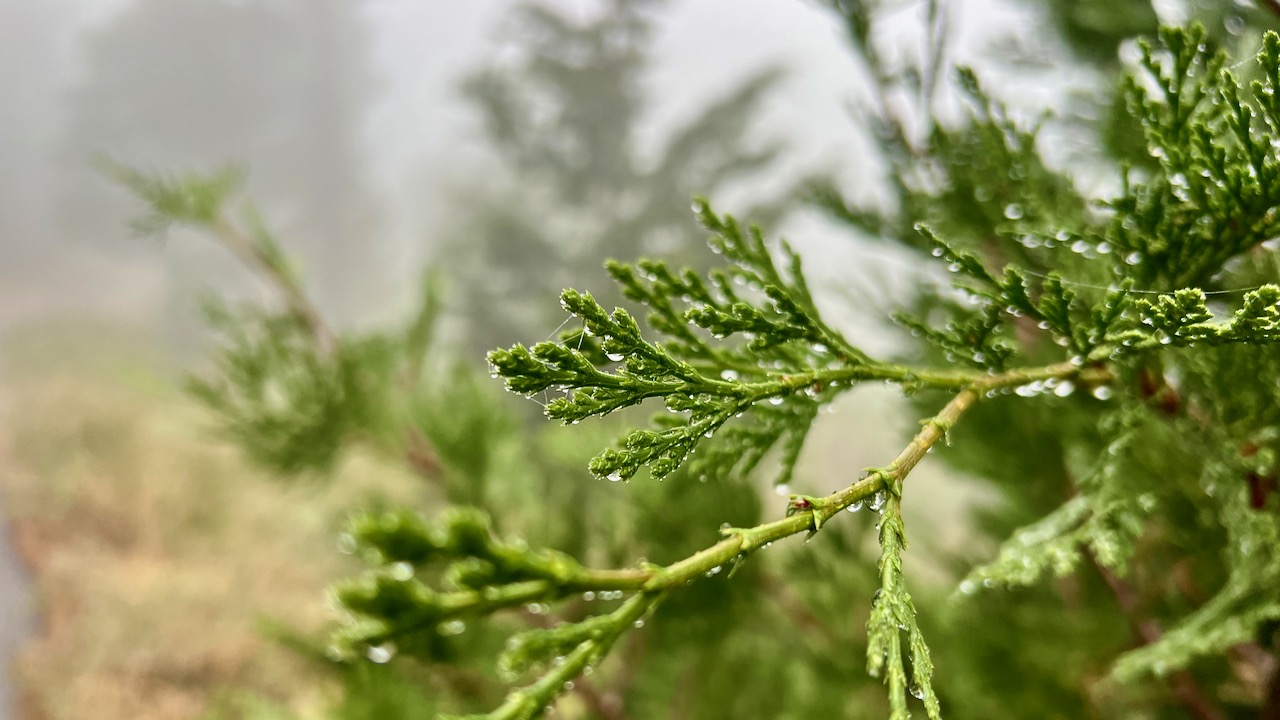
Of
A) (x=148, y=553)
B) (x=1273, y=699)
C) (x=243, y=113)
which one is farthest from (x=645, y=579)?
(x=243, y=113)

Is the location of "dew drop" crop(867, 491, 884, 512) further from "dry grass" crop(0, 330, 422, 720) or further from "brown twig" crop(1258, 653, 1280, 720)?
"dry grass" crop(0, 330, 422, 720)

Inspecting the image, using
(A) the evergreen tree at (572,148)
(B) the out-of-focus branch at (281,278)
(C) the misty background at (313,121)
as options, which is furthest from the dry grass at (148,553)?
(A) the evergreen tree at (572,148)

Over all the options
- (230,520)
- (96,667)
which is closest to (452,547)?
(96,667)

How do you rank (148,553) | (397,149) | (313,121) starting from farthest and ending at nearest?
1. (313,121)
2. (397,149)
3. (148,553)

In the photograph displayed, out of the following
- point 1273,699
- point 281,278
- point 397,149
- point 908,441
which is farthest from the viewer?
point 397,149

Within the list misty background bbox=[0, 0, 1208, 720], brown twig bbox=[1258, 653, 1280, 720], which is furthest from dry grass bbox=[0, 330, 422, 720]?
brown twig bbox=[1258, 653, 1280, 720]

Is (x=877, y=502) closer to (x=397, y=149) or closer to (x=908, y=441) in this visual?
(x=908, y=441)
